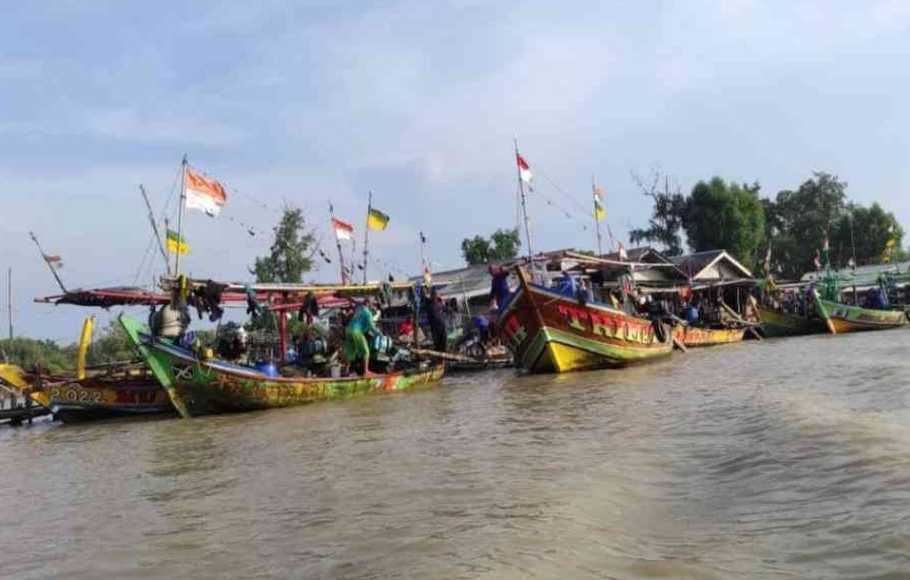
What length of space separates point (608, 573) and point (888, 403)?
19.4ft

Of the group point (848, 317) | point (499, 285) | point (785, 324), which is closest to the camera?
point (499, 285)

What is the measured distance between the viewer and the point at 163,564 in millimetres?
4727

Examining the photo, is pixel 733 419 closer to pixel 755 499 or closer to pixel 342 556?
pixel 755 499

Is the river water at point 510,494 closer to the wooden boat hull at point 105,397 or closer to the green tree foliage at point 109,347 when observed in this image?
the wooden boat hull at point 105,397

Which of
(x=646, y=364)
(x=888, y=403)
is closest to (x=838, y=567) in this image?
(x=888, y=403)

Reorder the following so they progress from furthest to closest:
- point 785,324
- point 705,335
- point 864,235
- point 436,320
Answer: point 864,235, point 785,324, point 705,335, point 436,320

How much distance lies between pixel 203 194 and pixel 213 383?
12.5 feet

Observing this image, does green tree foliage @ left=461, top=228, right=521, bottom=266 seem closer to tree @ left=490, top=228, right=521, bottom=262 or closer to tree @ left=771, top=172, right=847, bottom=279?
tree @ left=490, top=228, right=521, bottom=262

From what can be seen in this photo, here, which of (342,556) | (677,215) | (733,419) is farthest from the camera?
(677,215)

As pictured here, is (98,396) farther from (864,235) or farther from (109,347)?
(864,235)

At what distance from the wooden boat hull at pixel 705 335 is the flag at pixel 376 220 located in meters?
8.57

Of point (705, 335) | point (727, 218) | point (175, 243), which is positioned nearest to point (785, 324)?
point (705, 335)

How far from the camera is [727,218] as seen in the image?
4256 cm

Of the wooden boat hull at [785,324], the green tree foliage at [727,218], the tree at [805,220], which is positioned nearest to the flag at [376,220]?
the wooden boat hull at [785,324]
